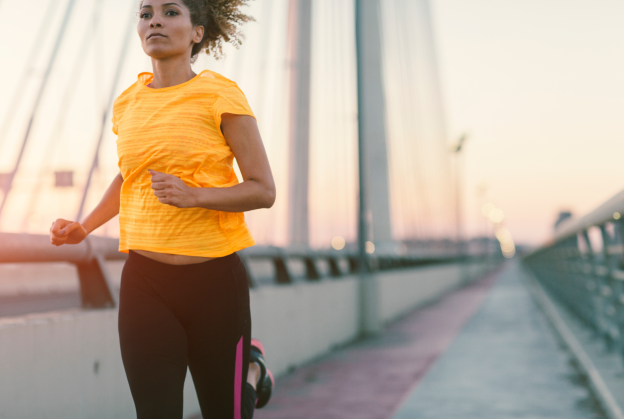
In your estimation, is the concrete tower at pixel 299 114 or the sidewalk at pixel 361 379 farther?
the concrete tower at pixel 299 114

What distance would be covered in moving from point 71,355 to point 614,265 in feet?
14.1

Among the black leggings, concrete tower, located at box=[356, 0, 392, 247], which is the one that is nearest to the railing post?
the black leggings

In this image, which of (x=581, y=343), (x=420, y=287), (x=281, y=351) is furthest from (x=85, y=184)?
(x=420, y=287)

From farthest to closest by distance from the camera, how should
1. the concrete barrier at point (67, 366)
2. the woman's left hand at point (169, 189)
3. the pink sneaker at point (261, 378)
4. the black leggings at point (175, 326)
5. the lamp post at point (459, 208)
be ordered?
the lamp post at point (459, 208)
the concrete barrier at point (67, 366)
the pink sneaker at point (261, 378)
the black leggings at point (175, 326)
the woman's left hand at point (169, 189)

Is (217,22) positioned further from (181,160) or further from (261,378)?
(261,378)

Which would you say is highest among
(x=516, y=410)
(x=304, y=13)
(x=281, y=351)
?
(x=304, y=13)

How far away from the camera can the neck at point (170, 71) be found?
7.27ft

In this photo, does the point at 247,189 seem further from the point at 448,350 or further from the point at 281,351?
the point at 448,350

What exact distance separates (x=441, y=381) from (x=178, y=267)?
4.60 m

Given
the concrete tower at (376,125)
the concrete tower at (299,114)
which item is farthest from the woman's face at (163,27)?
the concrete tower at (376,125)

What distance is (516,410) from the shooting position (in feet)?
16.4

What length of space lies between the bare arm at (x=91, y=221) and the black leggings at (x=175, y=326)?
10.8 inches

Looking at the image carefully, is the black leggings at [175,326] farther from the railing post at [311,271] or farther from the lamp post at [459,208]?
the lamp post at [459,208]

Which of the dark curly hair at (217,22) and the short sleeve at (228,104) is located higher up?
the dark curly hair at (217,22)
